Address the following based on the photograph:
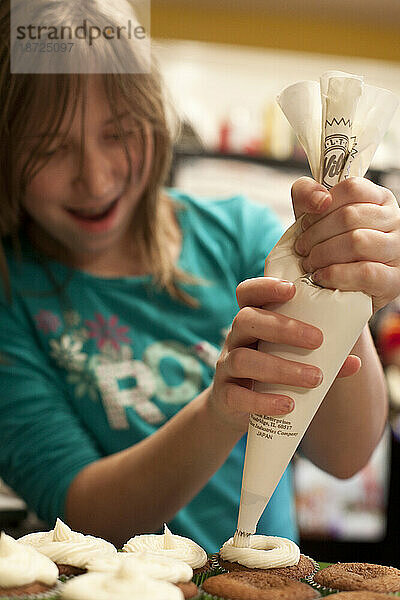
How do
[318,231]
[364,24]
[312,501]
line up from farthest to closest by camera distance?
1. [364,24]
2. [312,501]
3. [318,231]

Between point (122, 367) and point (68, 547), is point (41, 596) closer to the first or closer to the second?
point (68, 547)

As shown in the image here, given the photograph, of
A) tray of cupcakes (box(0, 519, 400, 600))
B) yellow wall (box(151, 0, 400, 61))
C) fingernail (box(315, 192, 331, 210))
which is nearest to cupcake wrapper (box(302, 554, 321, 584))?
tray of cupcakes (box(0, 519, 400, 600))

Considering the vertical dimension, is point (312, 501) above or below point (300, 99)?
below

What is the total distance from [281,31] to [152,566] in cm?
279

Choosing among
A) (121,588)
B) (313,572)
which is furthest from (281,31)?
(121,588)

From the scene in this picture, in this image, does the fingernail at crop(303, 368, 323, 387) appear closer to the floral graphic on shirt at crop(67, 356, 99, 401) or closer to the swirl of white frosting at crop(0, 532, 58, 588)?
the swirl of white frosting at crop(0, 532, 58, 588)

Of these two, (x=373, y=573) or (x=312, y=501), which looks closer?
(x=373, y=573)

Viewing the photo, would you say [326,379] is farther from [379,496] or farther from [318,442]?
[379,496]

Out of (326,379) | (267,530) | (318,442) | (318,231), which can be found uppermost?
(318,231)

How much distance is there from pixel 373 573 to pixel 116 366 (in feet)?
1.37

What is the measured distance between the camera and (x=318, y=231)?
57cm

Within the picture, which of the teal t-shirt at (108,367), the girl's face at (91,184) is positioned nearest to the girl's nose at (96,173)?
the girl's face at (91,184)

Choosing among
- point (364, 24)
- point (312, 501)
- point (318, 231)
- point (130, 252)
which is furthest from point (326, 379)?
point (364, 24)

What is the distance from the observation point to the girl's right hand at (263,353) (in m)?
0.56
